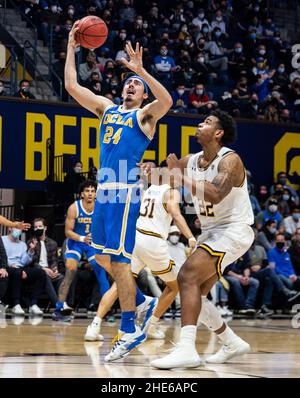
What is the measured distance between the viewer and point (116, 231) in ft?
23.8

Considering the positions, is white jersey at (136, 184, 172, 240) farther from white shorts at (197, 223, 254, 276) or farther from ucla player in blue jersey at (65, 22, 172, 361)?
white shorts at (197, 223, 254, 276)

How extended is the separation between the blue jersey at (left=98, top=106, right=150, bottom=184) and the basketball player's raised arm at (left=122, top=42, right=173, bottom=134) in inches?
4.6

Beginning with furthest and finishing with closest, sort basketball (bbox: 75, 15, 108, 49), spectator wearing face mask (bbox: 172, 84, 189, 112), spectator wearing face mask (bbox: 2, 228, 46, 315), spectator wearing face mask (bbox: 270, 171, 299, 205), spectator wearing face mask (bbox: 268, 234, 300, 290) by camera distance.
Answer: spectator wearing face mask (bbox: 172, 84, 189, 112) → spectator wearing face mask (bbox: 270, 171, 299, 205) → spectator wearing face mask (bbox: 268, 234, 300, 290) → spectator wearing face mask (bbox: 2, 228, 46, 315) → basketball (bbox: 75, 15, 108, 49)

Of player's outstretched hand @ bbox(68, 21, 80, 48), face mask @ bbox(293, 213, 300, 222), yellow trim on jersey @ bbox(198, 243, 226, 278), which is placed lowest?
face mask @ bbox(293, 213, 300, 222)

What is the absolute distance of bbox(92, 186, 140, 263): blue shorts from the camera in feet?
23.7

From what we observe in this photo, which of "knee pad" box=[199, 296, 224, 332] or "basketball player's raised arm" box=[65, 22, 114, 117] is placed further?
"basketball player's raised arm" box=[65, 22, 114, 117]

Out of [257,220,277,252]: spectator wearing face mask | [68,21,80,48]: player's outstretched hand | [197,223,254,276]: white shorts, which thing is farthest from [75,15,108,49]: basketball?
[257,220,277,252]: spectator wearing face mask

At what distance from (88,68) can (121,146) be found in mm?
11615

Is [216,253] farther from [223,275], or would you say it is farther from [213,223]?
[223,275]

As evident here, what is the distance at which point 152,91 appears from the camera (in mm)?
7230

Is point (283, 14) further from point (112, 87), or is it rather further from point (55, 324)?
point (55, 324)
